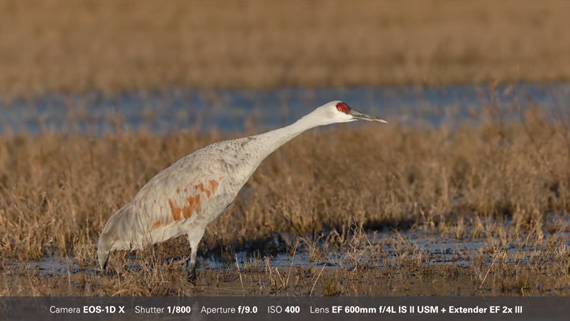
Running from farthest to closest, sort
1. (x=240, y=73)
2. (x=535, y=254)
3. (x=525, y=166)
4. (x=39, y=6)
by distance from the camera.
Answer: (x=39, y=6), (x=240, y=73), (x=525, y=166), (x=535, y=254)

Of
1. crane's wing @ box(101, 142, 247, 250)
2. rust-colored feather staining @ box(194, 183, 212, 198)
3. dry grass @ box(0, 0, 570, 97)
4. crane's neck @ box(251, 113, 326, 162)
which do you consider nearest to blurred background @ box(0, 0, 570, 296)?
dry grass @ box(0, 0, 570, 97)

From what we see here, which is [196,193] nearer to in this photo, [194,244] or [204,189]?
[204,189]

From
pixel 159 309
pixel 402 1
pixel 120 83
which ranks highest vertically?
pixel 402 1

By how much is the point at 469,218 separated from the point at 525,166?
82 cm

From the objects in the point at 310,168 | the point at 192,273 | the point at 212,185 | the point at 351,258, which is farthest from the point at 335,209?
the point at 192,273

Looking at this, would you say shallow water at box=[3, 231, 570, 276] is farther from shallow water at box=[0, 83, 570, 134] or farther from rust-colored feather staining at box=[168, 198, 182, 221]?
shallow water at box=[0, 83, 570, 134]

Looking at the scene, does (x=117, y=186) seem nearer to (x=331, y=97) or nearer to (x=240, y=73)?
(x=331, y=97)

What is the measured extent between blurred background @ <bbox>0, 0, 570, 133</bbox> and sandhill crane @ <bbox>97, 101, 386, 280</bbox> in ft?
13.3

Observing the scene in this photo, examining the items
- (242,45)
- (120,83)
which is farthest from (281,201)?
(242,45)

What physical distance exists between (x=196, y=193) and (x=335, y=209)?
6.40ft

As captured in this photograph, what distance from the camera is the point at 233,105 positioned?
18.2 meters

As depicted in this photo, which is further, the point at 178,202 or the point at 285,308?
the point at 178,202

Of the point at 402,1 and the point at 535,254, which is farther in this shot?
the point at 402,1

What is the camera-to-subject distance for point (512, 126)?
42.0 feet
